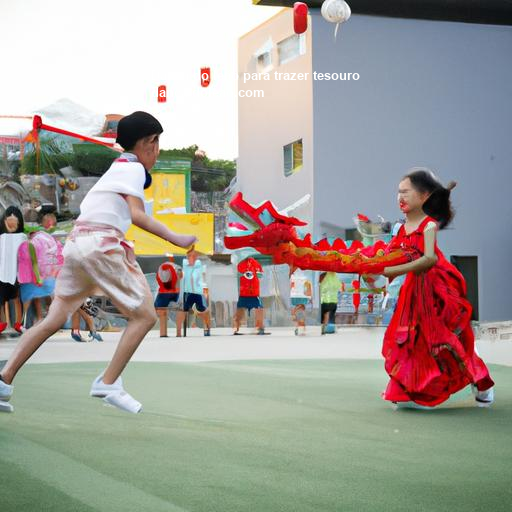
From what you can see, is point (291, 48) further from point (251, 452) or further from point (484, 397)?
point (251, 452)

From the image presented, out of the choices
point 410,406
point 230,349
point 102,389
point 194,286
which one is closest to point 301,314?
point 194,286

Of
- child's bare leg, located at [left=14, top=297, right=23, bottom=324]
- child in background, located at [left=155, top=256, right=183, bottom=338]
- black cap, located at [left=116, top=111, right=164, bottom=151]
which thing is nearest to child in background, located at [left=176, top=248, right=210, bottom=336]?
child in background, located at [left=155, top=256, right=183, bottom=338]

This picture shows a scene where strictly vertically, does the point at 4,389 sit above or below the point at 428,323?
below

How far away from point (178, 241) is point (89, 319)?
9117mm

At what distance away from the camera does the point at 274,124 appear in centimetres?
2494

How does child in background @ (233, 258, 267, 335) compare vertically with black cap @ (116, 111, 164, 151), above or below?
below

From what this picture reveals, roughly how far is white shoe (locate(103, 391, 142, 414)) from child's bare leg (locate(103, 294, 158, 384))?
0.09 m

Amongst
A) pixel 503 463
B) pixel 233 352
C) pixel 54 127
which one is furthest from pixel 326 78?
pixel 503 463

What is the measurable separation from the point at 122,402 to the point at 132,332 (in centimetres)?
39

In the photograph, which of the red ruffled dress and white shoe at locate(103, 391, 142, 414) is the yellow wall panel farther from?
white shoe at locate(103, 391, 142, 414)

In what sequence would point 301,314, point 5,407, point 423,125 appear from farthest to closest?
point 423,125 → point 301,314 → point 5,407

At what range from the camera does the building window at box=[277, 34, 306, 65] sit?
23453 millimetres

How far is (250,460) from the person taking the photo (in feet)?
13.0

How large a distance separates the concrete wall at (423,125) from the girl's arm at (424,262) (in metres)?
17.1
